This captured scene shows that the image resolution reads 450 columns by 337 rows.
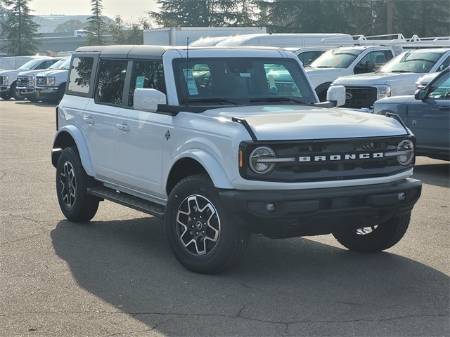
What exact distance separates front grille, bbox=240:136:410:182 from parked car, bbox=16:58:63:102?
26.2 meters

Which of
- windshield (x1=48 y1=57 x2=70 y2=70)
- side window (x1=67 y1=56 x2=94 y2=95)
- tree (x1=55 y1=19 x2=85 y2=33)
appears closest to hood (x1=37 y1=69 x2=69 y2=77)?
windshield (x1=48 y1=57 x2=70 y2=70)

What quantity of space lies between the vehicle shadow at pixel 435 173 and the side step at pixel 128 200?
4980 mm

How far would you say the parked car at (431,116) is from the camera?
35.8ft

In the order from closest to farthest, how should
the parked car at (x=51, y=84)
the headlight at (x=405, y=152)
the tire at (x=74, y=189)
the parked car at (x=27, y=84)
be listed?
the headlight at (x=405, y=152)
the tire at (x=74, y=189)
the parked car at (x=51, y=84)
the parked car at (x=27, y=84)

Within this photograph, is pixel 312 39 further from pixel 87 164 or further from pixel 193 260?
pixel 193 260

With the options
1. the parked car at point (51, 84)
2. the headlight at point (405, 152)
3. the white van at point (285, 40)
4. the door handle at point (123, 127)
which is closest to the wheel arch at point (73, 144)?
the door handle at point (123, 127)

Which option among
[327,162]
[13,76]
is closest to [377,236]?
[327,162]

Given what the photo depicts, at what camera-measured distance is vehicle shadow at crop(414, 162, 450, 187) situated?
10600 millimetres

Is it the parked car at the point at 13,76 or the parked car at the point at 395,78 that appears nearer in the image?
the parked car at the point at 395,78

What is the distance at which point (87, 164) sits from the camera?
776 centimetres

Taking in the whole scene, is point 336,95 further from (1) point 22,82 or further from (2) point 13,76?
(2) point 13,76

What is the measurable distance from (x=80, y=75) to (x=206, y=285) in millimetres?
3510

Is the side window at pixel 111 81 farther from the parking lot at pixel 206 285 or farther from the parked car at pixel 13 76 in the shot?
the parked car at pixel 13 76

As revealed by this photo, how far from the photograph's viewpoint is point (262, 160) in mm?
5520
